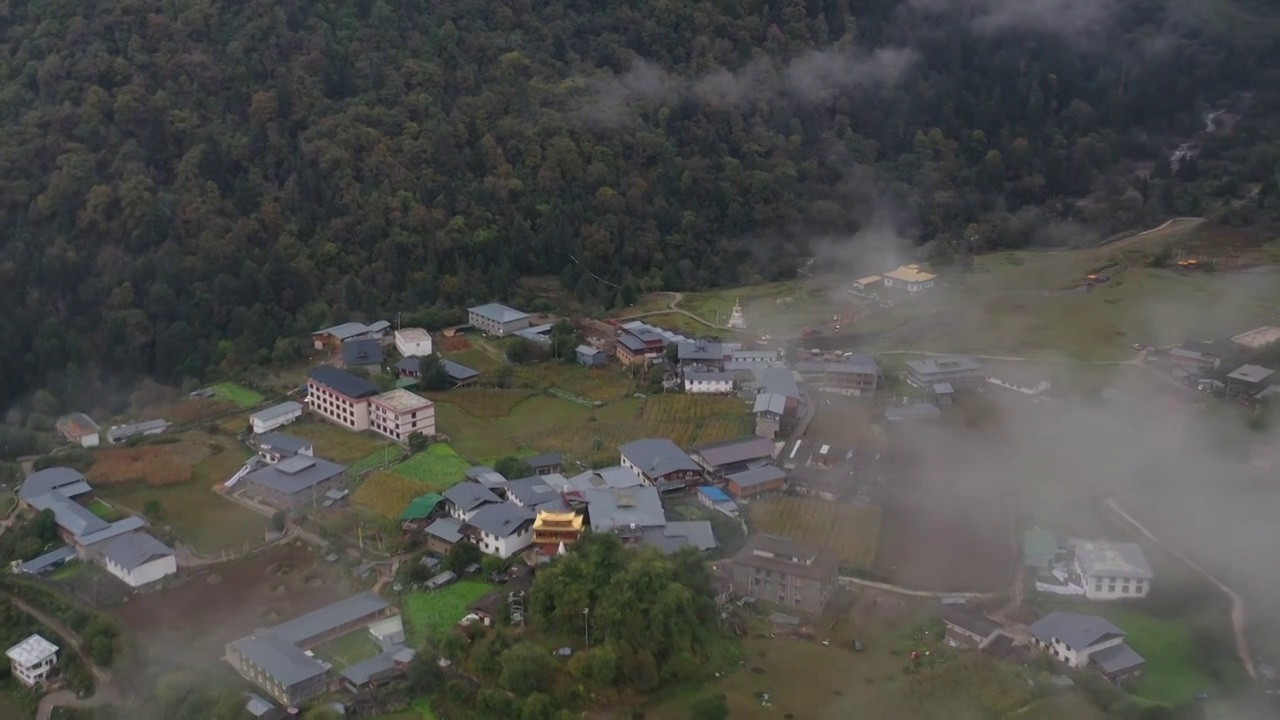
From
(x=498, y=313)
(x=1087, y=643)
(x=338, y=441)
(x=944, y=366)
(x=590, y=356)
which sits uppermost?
(x=1087, y=643)

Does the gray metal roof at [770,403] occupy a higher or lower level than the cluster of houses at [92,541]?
higher

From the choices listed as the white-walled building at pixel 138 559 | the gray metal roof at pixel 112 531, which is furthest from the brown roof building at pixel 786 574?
the gray metal roof at pixel 112 531

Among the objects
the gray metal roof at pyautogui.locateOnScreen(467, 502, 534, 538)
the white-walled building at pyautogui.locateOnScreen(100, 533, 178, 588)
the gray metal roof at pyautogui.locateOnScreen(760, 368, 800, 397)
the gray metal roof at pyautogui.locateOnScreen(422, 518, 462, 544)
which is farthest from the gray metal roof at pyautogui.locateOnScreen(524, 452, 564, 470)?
the white-walled building at pyautogui.locateOnScreen(100, 533, 178, 588)

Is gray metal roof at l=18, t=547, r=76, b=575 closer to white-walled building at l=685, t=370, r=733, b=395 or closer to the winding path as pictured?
the winding path

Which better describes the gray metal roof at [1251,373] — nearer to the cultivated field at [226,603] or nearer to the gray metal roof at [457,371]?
the gray metal roof at [457,371]

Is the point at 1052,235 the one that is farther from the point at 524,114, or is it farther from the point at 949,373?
the point at 524,114

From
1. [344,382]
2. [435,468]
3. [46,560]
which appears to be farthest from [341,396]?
[46,560]

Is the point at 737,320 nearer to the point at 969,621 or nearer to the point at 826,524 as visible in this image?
the point at 826,524
